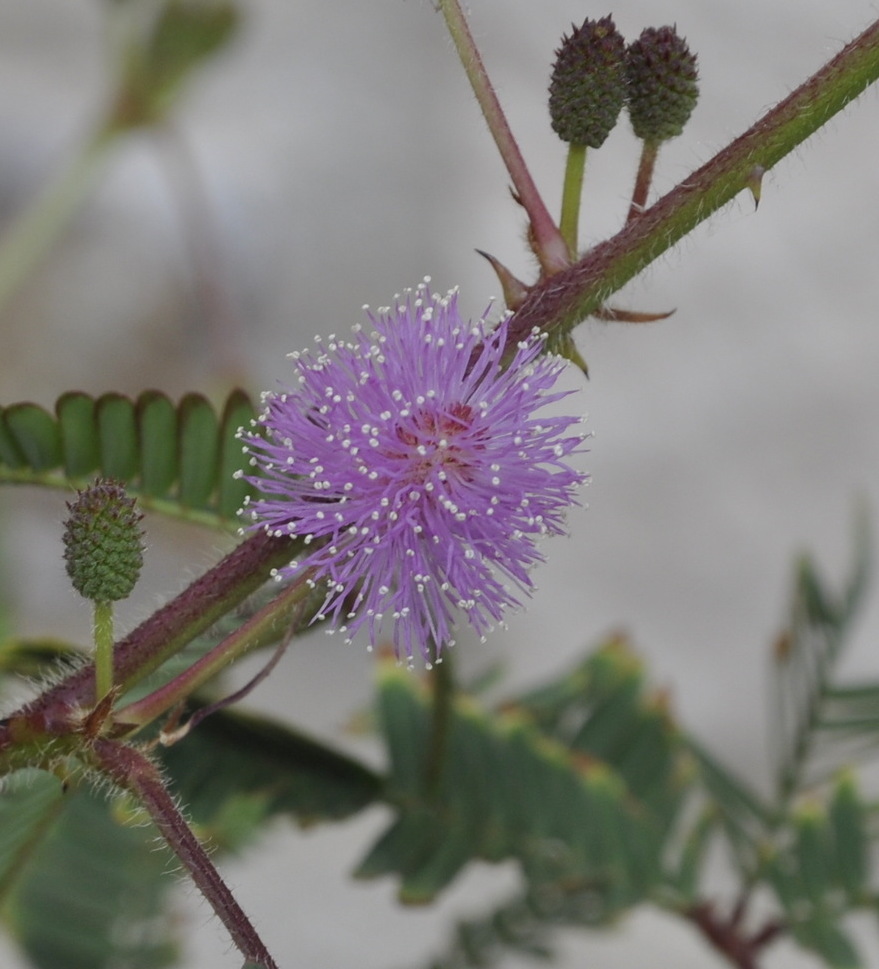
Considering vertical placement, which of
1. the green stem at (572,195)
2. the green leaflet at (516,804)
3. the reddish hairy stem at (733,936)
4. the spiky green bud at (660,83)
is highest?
the spiky green bud at (660,83)

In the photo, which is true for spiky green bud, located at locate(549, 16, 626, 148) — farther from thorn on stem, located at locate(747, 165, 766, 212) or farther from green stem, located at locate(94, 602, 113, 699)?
green stem, located at locate(94, 602, 113, 699)

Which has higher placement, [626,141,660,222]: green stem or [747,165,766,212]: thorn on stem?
[626,141,660,222]: green stem

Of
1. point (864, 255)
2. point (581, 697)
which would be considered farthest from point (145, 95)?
point (864, 255)

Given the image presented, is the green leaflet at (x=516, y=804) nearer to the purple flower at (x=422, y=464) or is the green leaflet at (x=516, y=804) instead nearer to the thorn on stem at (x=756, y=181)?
the purple flower at (x=422, y=464)

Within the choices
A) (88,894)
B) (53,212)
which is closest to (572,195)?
(88,894)

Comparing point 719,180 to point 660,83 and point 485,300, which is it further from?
point 485,300

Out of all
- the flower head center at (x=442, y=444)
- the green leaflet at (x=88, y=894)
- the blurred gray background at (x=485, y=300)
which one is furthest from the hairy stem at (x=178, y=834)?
the blurred gray background at (x=485, y=300)

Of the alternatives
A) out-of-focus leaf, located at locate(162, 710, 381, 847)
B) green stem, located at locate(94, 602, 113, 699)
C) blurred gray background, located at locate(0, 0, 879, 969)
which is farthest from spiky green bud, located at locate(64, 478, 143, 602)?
blurred gray background, located at locate(0, 0, 879, 969)
